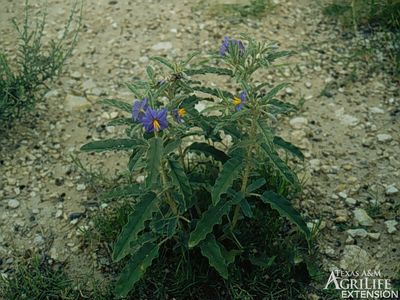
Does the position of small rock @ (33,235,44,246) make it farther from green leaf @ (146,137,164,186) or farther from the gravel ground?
green leaf @ (146,137,164,186)

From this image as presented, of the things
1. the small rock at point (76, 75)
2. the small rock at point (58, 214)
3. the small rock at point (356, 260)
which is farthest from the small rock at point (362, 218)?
the small rock at point (76, 75)

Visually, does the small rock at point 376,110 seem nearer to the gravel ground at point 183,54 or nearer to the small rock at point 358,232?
the gravel ground at point 183,54

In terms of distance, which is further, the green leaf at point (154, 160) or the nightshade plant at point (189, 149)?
the nightshade plant at point (189, 149)

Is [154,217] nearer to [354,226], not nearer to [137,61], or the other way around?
[354,226]

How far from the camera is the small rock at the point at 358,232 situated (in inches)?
122

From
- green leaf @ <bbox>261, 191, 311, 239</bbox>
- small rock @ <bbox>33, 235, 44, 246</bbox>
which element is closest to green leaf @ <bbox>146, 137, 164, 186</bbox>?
green leaf @ <bbox>261, 191, 311, 239</bbox>

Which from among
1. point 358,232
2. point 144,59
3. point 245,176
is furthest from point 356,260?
point 144,59

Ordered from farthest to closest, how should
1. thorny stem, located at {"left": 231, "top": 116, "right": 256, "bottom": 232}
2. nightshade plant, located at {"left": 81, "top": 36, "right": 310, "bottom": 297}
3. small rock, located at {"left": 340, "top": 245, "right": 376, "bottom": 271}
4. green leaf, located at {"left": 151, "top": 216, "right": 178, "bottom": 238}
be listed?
small rock, located at {"left": 340, "top": 245, "right": 376, "bottom": 271}
green leaf, located at {"left": 151, "top": 216, "right": 178, "bottom": 238}
thorny stem, located at {"left": 231, "top": 116, "right": 256, "bottom": 232}
nightshade plant, located at {"left": 81, "top": 36, "right": 310, "bottom": 297}

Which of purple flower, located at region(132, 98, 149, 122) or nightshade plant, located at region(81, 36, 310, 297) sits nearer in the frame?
purple flower, located at region(132, 98, 149, 122)

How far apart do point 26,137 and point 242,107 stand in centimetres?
186

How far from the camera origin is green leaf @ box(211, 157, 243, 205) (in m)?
2.45

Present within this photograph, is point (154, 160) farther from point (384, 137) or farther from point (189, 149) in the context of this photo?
point (384, 137)

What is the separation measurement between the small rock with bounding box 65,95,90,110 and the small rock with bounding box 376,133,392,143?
1.90m

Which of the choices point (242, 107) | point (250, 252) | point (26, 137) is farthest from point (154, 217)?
point (26, 137)
